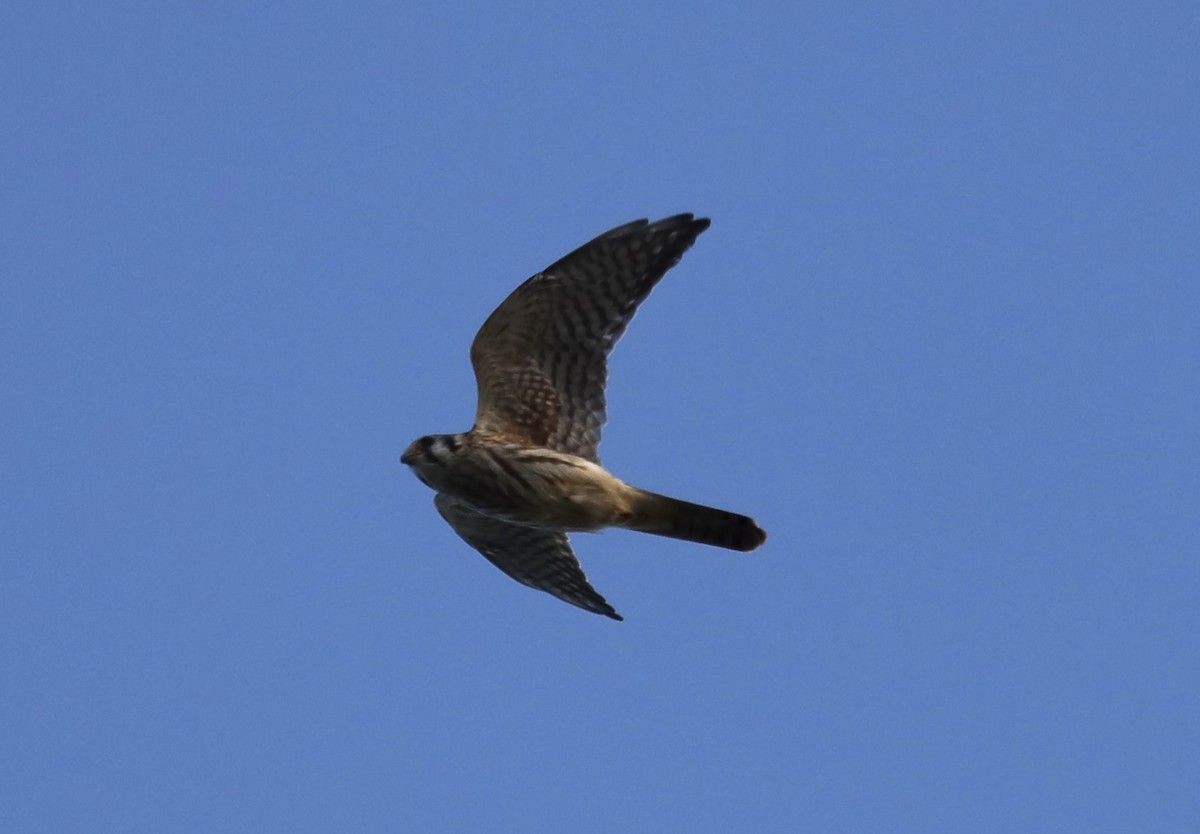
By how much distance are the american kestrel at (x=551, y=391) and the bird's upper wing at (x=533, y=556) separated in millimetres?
352

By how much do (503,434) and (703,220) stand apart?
1.93 meters

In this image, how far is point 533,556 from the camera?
11.6 meters

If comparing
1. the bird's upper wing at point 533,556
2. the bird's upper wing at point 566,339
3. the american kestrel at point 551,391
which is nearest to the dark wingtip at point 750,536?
the american kestrel at point 551,391

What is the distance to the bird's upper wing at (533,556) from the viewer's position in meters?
11.4

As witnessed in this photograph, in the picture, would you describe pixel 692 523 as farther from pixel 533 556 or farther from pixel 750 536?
pixel 533 556

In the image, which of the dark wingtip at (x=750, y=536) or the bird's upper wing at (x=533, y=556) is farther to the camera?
the bird's upper wing at (x=533, y=556)

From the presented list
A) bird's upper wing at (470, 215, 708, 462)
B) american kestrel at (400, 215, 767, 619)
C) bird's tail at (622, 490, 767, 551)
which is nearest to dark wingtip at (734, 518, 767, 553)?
bird's tail at (622, 490, 767, 551)

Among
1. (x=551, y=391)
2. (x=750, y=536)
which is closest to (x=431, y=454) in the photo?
(x=551, y=391)

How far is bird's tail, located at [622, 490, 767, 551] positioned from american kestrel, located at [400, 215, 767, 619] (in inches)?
5.8

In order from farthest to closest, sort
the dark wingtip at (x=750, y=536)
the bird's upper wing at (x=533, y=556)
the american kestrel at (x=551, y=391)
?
the bird's upper wing at (x=533, y=556), the american kestrel at (x=551, y=391), the dark wingtip at (x=750, y=536)

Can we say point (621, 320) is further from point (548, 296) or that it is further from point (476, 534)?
point (476, 534)

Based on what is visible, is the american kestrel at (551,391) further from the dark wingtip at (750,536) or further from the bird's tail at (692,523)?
the dark wingtip at (750,536)

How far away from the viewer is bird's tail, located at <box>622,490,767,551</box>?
9.79 m

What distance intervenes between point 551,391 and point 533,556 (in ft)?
4.82
